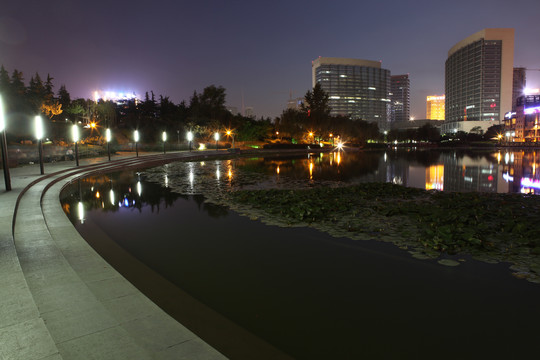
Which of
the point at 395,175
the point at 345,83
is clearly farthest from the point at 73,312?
the point at 345,83

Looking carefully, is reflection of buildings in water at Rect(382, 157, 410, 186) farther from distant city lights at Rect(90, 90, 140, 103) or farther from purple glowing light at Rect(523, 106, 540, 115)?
purple glowing light at Rect(523, 106, 540, 115)

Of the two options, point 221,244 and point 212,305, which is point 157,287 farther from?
point 221,244

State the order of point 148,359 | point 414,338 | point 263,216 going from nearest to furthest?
point 148,359, point 414,338, point 263,216

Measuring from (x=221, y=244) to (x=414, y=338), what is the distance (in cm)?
447

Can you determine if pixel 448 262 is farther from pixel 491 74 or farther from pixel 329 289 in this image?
pixel 491 74

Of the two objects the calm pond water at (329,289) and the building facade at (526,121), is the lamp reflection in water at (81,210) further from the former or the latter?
the building facade at (526,121)

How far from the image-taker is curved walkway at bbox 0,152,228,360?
3.05 m

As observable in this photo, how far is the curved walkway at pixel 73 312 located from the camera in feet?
10.0

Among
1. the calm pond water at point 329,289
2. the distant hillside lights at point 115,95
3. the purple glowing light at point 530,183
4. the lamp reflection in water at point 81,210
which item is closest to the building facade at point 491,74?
the distant hillside lights at point 115,95

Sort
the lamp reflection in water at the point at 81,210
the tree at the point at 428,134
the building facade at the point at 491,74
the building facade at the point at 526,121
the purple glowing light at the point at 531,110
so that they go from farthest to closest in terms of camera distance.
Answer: the building facade at the point at 491,74
the purple glowing light at the point at 531,110
the building facade at the point at 526,121
the tree at the point at 428,134
the lamp reflection in water at the point at 81,210

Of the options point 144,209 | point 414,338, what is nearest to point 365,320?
point 414,338

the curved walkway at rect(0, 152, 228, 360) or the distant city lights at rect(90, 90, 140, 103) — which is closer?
the curved walkway at rect(0, 152, 228, 360)

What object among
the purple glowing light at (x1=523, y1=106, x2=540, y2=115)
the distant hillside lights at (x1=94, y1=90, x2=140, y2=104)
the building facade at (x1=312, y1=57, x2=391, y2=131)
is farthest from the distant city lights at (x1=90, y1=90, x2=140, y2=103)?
the purple glowing light at (x1=523, y1=106, x2=540, y2=115)

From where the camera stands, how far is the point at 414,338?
397cm
